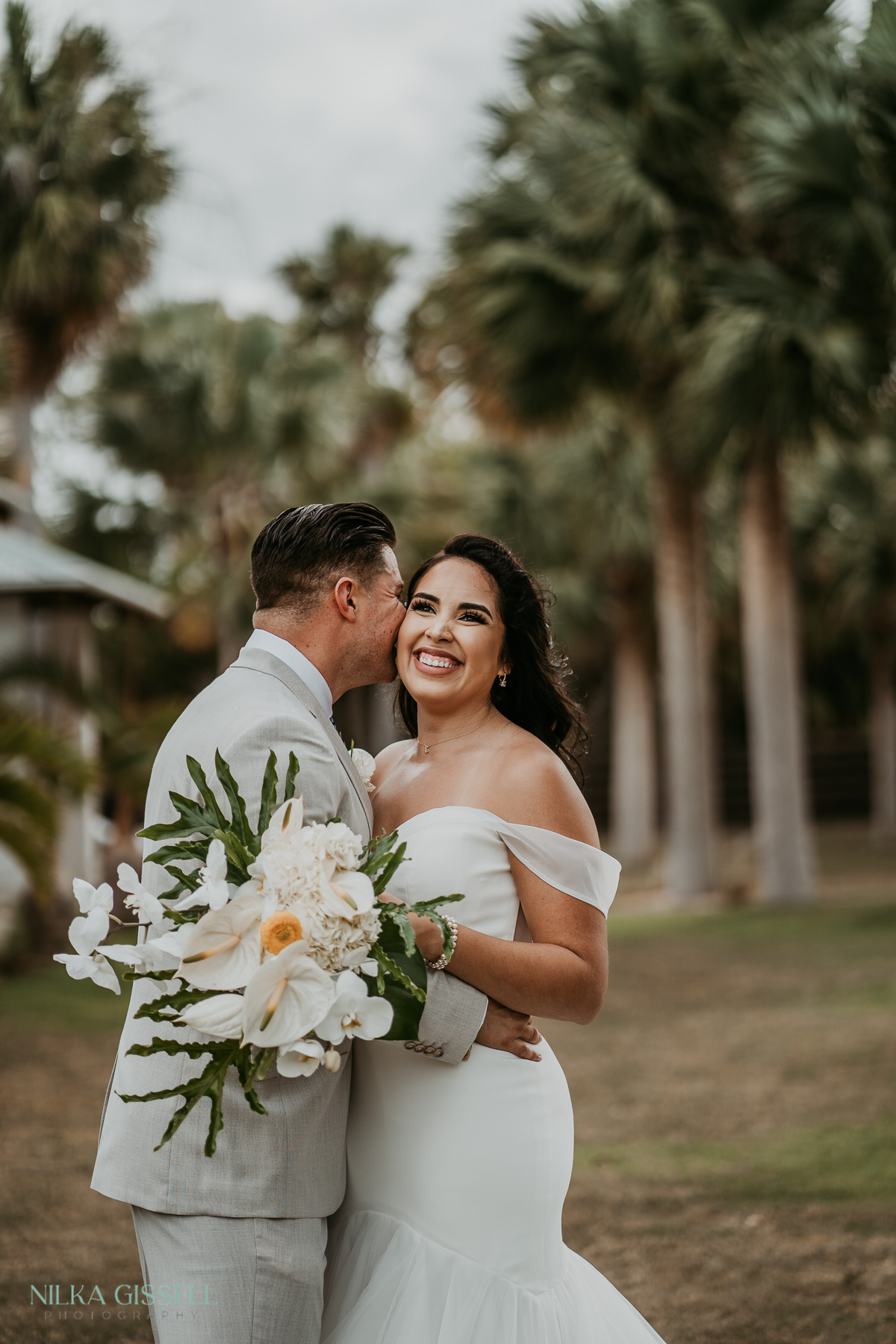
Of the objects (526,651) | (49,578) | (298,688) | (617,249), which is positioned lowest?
(298,688)

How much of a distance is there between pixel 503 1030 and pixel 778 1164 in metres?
4.30

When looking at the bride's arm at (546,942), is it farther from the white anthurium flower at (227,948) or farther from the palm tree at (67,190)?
the palm tree at (67,190)

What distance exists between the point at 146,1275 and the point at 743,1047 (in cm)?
726

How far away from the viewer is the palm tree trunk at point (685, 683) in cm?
1639

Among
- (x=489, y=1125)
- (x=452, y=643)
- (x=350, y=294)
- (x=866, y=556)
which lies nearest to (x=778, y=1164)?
(x=489, y=1125)

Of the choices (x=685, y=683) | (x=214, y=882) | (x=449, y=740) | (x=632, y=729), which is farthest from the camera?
(x=632, y=729)

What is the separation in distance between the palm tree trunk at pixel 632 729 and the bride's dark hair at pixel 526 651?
19.0m

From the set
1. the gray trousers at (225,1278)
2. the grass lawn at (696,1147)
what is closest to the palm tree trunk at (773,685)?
the grass lawn at (696,1147)

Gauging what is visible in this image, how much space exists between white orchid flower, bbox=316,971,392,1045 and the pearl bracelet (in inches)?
13.6

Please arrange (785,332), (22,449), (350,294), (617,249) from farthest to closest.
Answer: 1. (350,294)
2. (22,449)
3. (617,249)
4. (785,332)

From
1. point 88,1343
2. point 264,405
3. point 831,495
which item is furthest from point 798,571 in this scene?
point 88,1343

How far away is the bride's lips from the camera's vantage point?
3262mm

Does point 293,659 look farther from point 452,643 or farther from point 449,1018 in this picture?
point 449,1018

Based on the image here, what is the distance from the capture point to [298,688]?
2781 mm
